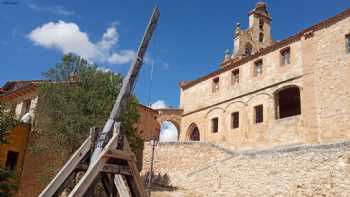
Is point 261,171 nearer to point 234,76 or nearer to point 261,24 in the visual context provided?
point 234,76

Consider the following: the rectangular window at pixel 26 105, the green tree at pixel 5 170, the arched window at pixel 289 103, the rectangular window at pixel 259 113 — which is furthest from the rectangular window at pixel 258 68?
the rectangular window at pixel 26 105

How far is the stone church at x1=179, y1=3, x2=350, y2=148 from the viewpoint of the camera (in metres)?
17.2

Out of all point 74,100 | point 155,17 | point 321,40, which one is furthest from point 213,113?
point 155,17

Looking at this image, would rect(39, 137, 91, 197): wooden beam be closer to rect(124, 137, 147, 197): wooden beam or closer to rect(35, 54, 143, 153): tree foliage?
rect(124, 137, 147, 197): wooden beam

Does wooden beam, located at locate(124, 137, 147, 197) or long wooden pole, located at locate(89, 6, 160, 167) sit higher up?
long wooden pole, located at locate(89, 6, 160, 167)

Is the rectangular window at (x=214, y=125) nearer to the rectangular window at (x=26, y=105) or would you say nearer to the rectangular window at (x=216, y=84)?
the rectangular window at (x=216, y=84)

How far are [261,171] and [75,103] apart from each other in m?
9.68

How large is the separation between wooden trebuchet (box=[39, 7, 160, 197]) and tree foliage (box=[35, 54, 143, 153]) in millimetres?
9913

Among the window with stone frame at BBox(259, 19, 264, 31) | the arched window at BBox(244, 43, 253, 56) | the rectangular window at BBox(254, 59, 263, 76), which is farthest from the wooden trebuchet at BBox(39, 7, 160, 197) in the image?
the window with stone frame at BBox(259, 19, 264, 31)

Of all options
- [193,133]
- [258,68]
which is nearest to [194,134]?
[193,133]

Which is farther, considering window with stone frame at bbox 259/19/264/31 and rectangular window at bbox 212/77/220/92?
window with stone frame at bbox 259/19/264/31

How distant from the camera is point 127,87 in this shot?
7.52 metres

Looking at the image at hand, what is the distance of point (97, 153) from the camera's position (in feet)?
22.5

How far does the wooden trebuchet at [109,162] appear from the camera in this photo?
6.42 metres
